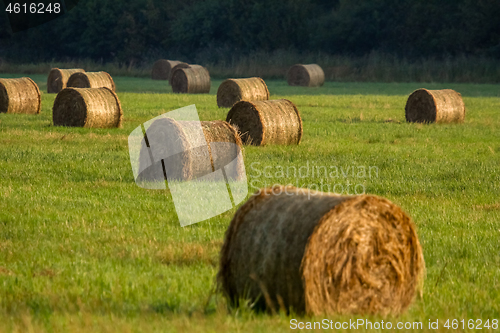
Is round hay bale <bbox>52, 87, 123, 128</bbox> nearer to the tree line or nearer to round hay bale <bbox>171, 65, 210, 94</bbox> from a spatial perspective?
round hay bale <bbox>171, 65, 210, 94</bbox>

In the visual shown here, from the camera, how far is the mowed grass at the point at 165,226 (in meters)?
5.17

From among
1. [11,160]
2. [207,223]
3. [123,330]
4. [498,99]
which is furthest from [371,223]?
[498,99]

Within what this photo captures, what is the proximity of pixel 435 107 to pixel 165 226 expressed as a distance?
46.0 ft

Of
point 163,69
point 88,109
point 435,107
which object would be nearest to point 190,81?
point 163,69

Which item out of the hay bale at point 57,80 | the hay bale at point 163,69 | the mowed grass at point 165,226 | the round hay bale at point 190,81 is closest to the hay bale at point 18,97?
the mowed grass at point 165,226

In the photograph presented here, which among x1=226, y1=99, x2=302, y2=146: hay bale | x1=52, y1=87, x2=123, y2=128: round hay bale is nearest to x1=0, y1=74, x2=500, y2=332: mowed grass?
x1=226, y1=99, x2=302, y2=146: hay bale

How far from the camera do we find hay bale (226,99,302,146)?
14.8 m

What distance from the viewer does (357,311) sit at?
5.14 m

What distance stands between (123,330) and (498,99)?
2893 cm

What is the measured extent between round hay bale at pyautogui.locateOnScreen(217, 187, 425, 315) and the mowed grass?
200 mm

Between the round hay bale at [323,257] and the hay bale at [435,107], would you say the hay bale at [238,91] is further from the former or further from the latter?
the round hay bale at [323,257]

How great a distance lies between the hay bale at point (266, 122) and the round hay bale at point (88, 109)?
157 inches

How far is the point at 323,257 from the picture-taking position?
16.4 feet

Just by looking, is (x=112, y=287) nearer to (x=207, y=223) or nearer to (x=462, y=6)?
(x=207, y=223)
